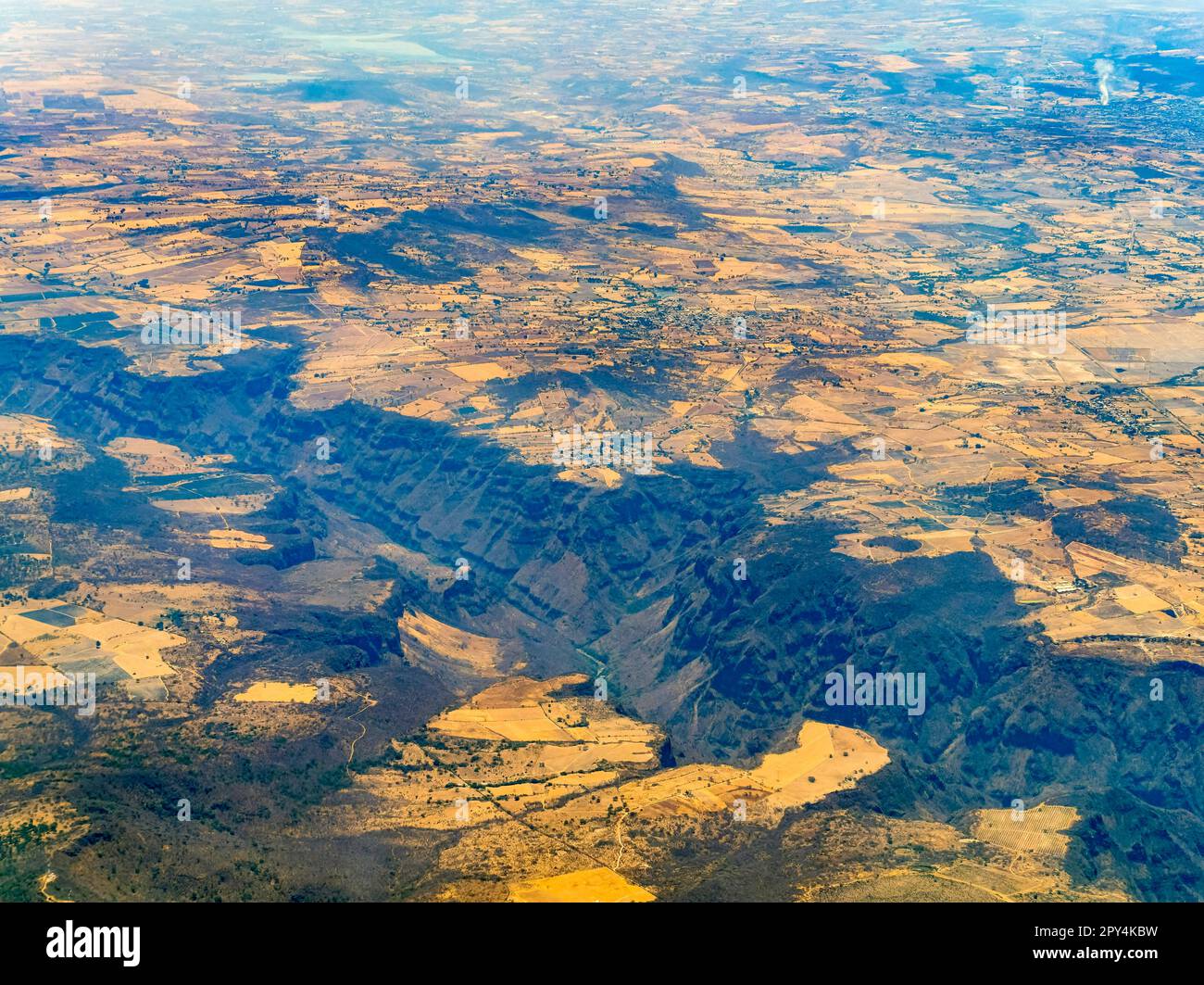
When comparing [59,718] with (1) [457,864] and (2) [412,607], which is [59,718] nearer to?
(1) [457,864]

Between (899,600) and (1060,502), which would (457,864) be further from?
(1060,502)

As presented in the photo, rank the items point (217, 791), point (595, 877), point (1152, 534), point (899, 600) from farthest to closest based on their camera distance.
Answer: point (1152, 534) < point (899, 600) < point (217, 791) < point (595, 877)

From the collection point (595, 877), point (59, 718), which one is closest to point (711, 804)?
point (595, 877)

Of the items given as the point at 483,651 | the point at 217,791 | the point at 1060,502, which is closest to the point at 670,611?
the point at 483,651

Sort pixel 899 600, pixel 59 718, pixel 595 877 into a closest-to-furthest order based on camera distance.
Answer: pixel 595 877
pixel 59 718
pixel 899 600

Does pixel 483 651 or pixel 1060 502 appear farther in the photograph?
pixel 1060 502
